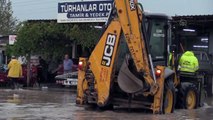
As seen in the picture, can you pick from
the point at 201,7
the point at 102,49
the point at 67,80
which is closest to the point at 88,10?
the point at 67,80

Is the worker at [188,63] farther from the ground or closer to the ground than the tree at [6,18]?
closer to the ground

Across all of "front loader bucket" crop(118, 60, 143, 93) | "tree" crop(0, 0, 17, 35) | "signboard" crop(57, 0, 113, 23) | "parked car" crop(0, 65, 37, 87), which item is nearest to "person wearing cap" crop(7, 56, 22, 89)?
"parked car" crop(0, 65, 37, 87)

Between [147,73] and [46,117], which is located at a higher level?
[147,73]

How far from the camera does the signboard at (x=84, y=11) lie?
2555 cm

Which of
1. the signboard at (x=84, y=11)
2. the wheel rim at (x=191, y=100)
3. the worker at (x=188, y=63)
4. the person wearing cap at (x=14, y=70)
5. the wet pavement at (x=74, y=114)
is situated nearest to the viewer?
the wet pavement at (x=74, y=114)

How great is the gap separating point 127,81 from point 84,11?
12064 mm

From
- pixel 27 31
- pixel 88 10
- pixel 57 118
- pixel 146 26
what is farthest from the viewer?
pixel 27 31

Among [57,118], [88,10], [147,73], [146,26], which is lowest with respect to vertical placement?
[57,118]

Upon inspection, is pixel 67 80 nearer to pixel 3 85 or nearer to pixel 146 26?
pixel 3 85

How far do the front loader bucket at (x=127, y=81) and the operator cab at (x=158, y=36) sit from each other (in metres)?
1.17

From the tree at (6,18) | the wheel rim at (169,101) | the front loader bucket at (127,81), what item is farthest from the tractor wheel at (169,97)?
the tree at (6,18)

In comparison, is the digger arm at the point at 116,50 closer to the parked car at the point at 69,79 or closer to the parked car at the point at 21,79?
the parked car at the point at 69,79

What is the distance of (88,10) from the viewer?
26.0 metres

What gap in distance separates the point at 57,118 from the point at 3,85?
16741 mm
